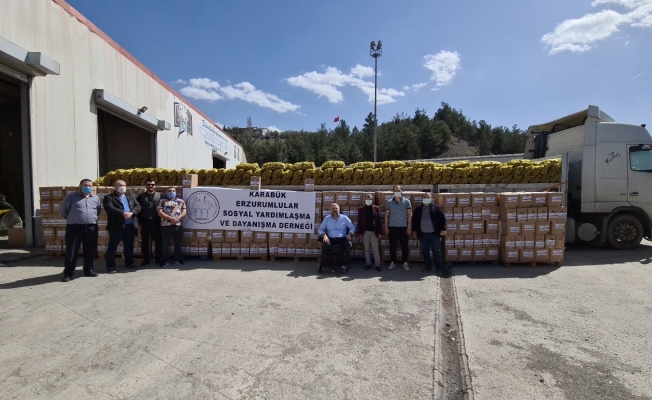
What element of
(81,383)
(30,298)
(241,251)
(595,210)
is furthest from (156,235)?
(595,210)

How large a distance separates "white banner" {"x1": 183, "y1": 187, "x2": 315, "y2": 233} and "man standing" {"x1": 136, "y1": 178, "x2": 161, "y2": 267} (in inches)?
29.9

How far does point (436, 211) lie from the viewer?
23.4 feet

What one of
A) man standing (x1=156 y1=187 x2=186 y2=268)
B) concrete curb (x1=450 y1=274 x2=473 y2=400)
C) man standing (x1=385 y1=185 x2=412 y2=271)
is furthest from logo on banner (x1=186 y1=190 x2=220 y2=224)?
concrete curb (x1=450 y1=274 x2=473 y2=400)

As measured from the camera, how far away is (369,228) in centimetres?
739

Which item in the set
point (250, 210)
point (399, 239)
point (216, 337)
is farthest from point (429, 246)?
point (216, 337)

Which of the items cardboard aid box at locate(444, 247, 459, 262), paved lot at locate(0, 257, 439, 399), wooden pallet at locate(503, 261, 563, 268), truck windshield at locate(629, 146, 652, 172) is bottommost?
paved lot at locate(0, 257, 439, 399)

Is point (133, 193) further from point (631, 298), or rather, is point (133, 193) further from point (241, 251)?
point (631, 298)

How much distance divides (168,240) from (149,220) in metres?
0.60

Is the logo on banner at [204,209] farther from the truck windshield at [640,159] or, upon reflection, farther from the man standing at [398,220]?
the truck windshield at [640,159]

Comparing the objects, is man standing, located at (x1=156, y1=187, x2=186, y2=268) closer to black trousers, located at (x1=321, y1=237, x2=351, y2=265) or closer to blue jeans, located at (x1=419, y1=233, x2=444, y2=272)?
black trousers, located at (x1=321, y1=237, x2=351, y2=265)

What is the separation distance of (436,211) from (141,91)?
14.3 meters

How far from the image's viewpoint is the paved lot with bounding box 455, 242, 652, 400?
317 cm

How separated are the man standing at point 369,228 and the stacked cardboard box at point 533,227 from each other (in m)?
2.88

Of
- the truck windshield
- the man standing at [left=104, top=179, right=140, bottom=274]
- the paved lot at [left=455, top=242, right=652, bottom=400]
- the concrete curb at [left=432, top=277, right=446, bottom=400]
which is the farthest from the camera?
the truck windshield
